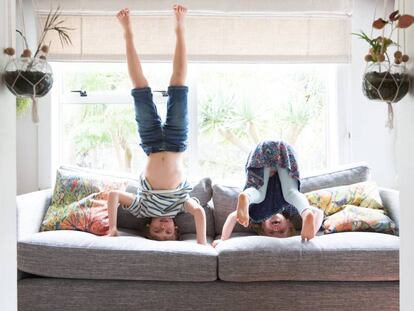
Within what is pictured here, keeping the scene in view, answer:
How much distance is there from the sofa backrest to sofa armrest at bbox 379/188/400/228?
0.19 metres

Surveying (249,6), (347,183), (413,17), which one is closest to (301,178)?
(347,183)

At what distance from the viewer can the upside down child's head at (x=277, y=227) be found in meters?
3.11

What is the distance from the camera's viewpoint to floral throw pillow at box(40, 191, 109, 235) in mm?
3102

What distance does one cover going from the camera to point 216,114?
3.98 meters

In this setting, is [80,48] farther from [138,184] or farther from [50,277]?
[50,277]

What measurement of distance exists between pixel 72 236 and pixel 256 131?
67.7 inches

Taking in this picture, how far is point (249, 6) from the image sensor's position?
377 centimetres

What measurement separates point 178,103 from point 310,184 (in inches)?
39.0

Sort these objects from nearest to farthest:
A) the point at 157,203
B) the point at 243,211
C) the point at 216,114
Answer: the point at 243,211 < the point at 157,203 < the point at 216,114

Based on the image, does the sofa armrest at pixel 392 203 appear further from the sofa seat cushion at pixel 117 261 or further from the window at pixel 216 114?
the sofa seat cushion at pixel 117 261

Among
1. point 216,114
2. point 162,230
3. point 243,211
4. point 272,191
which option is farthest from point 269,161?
point 216,114

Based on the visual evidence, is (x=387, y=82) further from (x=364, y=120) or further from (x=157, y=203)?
(x=364, y=120)

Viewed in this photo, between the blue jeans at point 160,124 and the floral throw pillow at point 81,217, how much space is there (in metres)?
0.47

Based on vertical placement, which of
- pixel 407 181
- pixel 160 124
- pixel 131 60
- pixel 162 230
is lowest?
pixel 162 230
